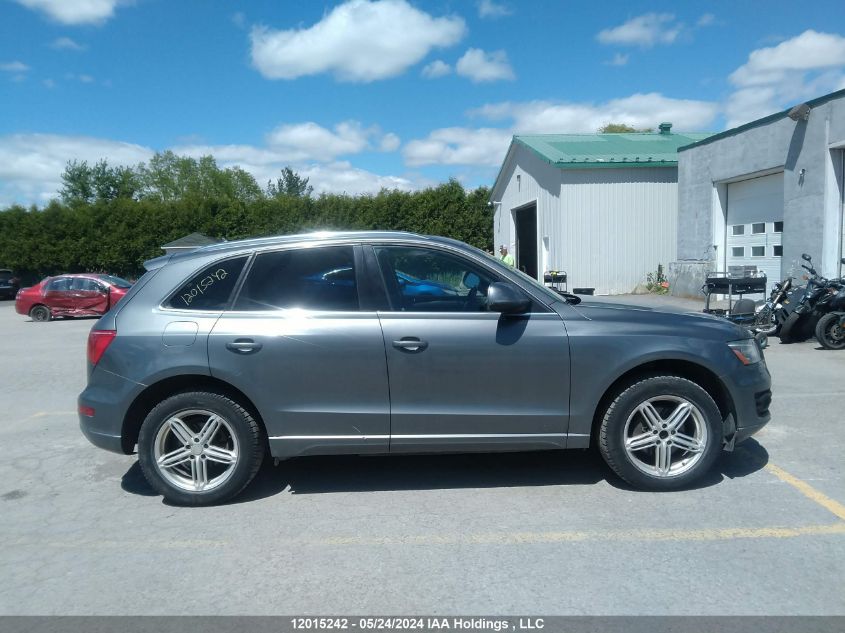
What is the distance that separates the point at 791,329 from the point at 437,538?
884 centimetres

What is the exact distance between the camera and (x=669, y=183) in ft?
66.1

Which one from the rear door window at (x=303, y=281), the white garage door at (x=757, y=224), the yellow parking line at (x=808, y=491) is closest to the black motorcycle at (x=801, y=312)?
the white garage door at (x=757, y=224)

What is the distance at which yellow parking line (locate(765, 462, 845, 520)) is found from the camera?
13.9 ft

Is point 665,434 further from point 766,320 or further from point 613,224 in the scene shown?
point 613,224

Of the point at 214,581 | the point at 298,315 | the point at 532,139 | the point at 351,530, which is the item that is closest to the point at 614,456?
the point at 351,530

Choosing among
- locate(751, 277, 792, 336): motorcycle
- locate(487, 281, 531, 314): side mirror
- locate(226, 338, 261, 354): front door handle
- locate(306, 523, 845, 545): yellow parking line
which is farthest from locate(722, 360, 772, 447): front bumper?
locate(751, 277, 792, 336): motorcycle

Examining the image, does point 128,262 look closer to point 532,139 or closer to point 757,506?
point 532,139

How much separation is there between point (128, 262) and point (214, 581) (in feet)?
99.4

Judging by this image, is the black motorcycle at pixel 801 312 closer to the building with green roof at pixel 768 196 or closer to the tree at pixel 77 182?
the building with green roof at pixel 768 196

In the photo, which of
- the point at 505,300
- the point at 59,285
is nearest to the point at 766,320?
the point at 505,300

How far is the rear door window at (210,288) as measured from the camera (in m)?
4.61

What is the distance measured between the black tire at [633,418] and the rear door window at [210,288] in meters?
2.72

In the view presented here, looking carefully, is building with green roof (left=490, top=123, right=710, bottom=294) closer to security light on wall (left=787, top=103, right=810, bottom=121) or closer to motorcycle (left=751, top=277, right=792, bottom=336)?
security light on wall (left=787, top=103, right=810, bottom=121)

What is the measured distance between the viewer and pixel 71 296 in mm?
19953
